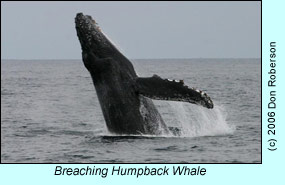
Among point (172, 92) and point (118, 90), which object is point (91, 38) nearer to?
point (118, 90)

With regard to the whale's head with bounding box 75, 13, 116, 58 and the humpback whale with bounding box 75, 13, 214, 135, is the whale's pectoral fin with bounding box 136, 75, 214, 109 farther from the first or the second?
the whale's head with bounding box 75, 13, 116, 58

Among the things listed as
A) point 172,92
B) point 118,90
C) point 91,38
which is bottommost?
point 118,90

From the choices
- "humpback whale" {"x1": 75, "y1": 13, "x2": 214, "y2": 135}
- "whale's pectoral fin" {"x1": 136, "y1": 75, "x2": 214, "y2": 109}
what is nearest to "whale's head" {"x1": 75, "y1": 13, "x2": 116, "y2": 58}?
"humpback whale" {"x1": 75, "y1": 13, "x2": 214, "y2": 135}

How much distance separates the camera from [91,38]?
16.8m

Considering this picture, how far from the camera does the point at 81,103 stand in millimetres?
33156

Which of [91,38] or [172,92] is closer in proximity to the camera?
[172,92]

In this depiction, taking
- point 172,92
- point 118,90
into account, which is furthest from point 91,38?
point 172,92

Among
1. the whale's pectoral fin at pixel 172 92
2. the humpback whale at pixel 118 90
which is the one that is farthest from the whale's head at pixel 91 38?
the whale's pectoral fin at pixel 172 92

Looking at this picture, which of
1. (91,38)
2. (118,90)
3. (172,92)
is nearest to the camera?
(172,92)

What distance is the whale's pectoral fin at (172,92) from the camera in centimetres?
1469

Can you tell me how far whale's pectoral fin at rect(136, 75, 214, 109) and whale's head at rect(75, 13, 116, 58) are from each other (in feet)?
6.15

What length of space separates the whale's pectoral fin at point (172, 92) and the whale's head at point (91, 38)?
187cm

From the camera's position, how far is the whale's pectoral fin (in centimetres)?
1469

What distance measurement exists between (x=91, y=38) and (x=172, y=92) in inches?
133
